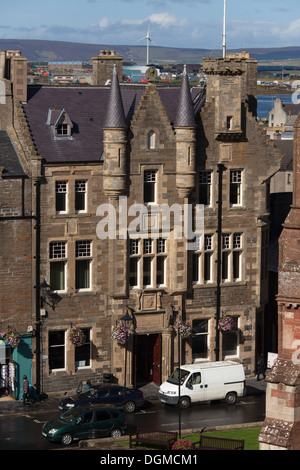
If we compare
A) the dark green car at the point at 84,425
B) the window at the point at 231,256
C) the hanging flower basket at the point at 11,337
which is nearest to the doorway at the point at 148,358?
the window at the point at 231,256

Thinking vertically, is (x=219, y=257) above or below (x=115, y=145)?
below

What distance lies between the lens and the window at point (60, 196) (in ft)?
198

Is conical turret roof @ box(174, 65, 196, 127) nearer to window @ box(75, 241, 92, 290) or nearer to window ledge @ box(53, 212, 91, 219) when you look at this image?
window ledge @ box(53, 212, 91, 219)

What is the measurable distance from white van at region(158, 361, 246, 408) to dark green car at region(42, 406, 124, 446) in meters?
6.11

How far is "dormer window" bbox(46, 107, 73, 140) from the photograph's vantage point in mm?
61594

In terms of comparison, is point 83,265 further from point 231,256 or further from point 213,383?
point 213,383

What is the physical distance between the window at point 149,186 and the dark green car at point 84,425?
45.7 feet

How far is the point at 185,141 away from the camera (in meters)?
62.0

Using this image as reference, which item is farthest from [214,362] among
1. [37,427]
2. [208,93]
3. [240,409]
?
[208,93]

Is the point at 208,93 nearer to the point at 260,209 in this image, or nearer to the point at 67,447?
the point at 260,209

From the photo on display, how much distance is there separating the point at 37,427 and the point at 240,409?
11.5 meters

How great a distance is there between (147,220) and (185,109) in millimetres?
6682

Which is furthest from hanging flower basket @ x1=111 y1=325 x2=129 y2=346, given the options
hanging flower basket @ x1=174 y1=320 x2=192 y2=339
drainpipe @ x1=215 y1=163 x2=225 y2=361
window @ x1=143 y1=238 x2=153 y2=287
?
drainpipe @ x1=215 y1=163 x2=225 y2=361

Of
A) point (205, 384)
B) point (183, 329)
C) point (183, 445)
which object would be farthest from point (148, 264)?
point (183, 445)
